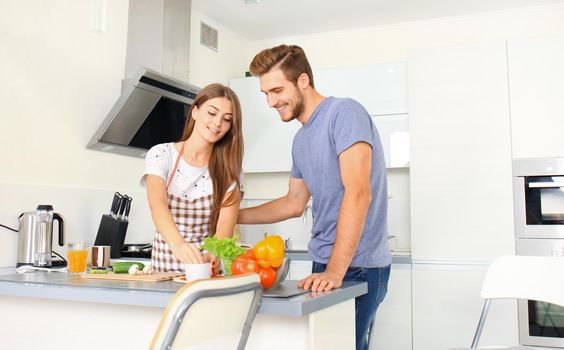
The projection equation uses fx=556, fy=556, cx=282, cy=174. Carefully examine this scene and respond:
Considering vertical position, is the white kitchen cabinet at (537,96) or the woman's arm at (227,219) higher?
the white kitchen cabinet at (537,96)

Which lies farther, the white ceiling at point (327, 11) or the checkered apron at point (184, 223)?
the white ceiling at point (327, 11)

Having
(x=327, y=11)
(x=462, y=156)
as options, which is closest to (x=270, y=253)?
(x=462, y=156)

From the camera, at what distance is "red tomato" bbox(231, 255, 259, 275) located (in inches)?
54.7

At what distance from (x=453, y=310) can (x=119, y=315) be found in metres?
2.14

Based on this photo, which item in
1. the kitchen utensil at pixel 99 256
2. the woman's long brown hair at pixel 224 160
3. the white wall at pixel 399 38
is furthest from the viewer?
the white wall at pixel 399 38

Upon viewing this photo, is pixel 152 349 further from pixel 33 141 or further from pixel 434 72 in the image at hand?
pixel 434 72

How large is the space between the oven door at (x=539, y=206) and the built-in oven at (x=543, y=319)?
65 millimetres

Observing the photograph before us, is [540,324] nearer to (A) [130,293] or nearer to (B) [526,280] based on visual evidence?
(B) [526,280]

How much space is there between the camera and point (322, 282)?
58.7 inches

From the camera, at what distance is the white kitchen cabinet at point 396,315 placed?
3.20 meters

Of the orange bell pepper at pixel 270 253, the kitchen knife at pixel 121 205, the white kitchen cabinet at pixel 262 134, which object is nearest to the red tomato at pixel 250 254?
the orange bell pepper at pixel 270 253

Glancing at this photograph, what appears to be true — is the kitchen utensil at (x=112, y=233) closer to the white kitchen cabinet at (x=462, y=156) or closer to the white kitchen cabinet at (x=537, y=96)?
the white kitchen cabinet at (x=462, y=156)

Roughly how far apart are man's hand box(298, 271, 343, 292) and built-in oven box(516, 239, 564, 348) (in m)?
1.88

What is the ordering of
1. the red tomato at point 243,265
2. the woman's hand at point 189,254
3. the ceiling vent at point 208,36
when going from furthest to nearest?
the ceiling vent at point 208,36 → the woman's hand at point 189,254 → the red tomato at point 243,265
